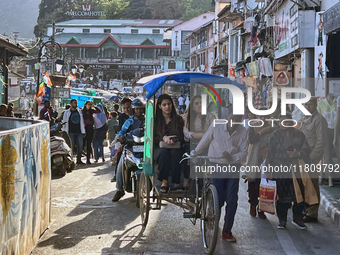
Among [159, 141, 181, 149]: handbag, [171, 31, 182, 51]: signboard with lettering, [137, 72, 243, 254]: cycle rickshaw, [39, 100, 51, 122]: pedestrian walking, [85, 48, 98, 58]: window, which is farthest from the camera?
[85, 48, 98, 58]: window

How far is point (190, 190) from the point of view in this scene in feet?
20.4

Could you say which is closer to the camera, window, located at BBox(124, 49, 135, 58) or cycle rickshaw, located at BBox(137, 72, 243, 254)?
cycle rickshaw, located at BBox(137, 72, 243, 254)

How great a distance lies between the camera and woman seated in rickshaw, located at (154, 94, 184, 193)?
21.0 feet

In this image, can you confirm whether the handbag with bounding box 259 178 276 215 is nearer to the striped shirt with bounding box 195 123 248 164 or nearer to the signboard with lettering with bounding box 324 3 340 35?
the striped shirt with bounding box 195 123 248 164

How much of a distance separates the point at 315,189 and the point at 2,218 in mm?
4419

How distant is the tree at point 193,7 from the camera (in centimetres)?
9375

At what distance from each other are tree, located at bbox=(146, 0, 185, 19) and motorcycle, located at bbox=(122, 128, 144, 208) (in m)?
98.8

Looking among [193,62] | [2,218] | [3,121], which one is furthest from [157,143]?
[193,62]

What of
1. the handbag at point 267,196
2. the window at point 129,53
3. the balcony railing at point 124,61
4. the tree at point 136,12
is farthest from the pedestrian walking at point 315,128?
the tree at point 136,12

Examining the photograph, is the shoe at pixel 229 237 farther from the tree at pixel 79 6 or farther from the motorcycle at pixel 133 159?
the tree at pixel 79 6

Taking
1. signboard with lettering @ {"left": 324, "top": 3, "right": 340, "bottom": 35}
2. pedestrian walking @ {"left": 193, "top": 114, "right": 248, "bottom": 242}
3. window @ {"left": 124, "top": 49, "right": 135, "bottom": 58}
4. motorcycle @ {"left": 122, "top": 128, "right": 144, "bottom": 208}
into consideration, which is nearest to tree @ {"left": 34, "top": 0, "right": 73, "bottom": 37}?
window @ {"left": 124, "top": 49, "right": 135, "bottom": 58}

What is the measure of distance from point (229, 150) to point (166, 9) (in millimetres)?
102565

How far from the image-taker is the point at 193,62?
213 ft

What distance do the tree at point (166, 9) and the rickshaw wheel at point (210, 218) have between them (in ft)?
333
